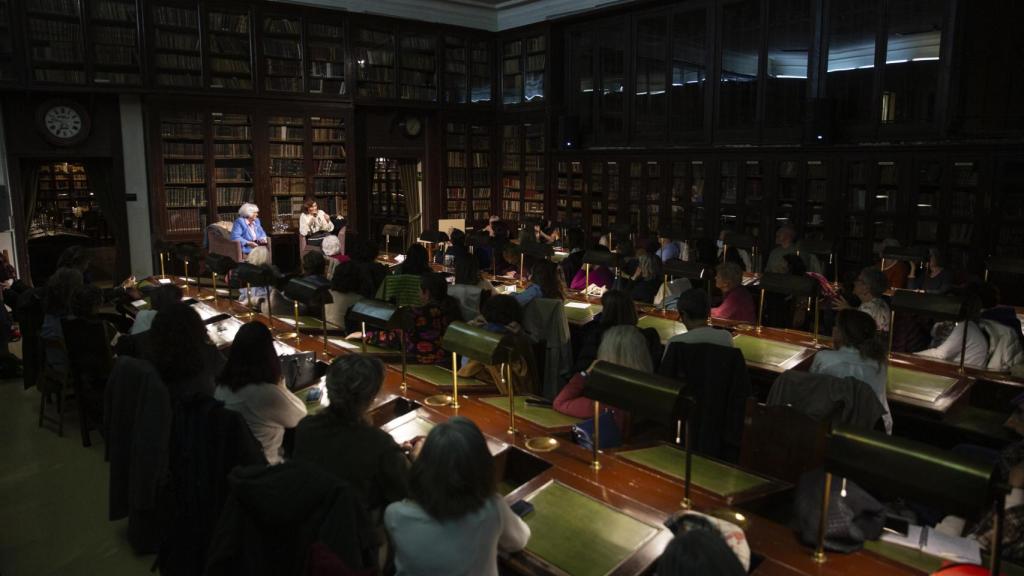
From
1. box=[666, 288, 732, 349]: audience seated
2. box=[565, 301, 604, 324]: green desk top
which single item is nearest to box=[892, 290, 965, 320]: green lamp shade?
box=[666, 288, 732, 349]: audience seated

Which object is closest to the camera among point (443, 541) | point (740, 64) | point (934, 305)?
point (443, 541)

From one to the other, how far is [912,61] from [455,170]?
7.24 meters

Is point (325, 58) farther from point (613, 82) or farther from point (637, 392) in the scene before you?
point (637, 392)

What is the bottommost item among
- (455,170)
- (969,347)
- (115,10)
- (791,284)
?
(969,347)

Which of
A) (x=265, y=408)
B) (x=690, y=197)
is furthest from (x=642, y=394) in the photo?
(x=690, y=197)

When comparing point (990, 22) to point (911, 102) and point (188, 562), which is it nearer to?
point (911, 102)

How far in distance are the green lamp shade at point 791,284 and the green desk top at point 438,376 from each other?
1833 mm

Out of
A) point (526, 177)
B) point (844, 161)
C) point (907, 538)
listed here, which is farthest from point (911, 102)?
point (907, 538)

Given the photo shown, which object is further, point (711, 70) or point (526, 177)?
point (526, 177)

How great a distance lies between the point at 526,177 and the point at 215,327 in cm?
822

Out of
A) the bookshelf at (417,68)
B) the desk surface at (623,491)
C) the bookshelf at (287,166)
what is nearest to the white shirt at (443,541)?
the desk surface at (623,491)

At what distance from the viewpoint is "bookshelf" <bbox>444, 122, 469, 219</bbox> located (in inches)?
501

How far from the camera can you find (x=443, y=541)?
1863mm

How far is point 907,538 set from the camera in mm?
2391
